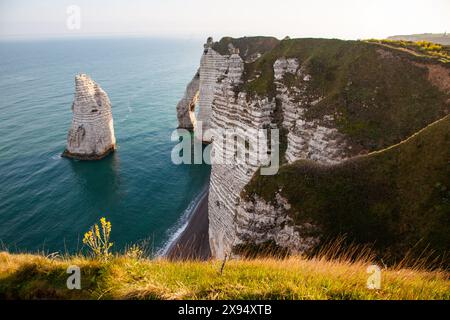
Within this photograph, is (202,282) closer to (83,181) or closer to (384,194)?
(384,194)

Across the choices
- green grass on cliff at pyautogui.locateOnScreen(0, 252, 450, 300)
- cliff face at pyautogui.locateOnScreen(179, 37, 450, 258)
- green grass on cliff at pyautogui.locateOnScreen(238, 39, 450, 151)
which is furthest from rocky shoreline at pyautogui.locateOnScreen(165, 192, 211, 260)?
green grass on cliff at pyautogui.locateOnScreen(0, 252, 450, 300)

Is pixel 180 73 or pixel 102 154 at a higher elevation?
pixel 180 73

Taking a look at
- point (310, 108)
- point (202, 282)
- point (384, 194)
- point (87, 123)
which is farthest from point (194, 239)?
point (87, 123)

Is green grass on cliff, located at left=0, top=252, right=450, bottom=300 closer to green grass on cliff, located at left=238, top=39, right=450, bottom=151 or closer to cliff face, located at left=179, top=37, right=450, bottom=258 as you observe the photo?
cliff face, located at left=179, top=37, right=450, bottom=258

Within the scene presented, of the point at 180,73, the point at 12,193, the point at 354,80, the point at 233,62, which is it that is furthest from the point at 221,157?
the point at 180,73

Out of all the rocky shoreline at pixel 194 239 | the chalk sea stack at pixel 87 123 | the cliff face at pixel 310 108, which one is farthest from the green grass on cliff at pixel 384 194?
the chalk sea stack at pixel 87 123
